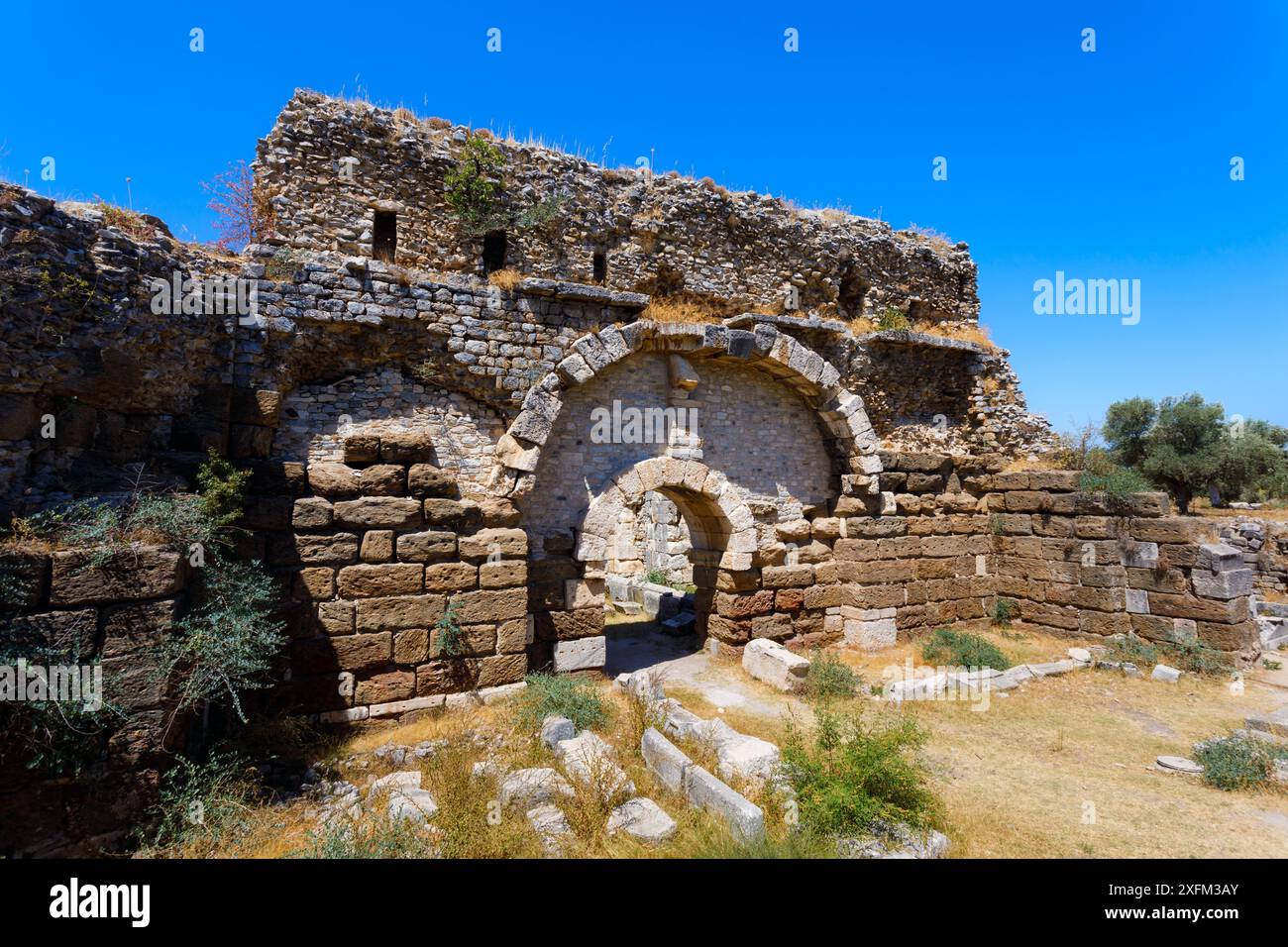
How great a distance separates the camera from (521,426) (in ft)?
26.1

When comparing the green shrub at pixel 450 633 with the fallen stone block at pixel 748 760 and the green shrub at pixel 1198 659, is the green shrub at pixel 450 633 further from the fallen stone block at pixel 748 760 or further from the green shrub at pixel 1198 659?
the green shrub at pixel 1198 659

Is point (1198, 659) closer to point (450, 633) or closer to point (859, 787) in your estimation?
point (859, 787)

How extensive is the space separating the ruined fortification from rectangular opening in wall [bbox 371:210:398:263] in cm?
4

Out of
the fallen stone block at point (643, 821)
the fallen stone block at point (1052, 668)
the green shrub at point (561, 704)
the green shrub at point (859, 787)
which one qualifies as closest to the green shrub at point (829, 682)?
the fallen stone block at point (1052, 668)

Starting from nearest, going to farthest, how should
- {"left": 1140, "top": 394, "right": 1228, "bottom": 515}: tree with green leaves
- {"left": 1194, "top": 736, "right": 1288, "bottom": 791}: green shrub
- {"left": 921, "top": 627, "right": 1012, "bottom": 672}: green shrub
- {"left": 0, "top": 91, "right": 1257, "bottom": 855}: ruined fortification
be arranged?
{"left": 0, "top": 91, "right": 1257, "bottom": 855}: ruined fortification
{"left": 1194, "top": 736, "right": 1288, "bottom": 791}: green shrub
{"left": 921, "top": 627, "right": 1012, "bottom": 672}: green shrub
{"left": 1140, "top": 394, "right": 1228, "bottom": 515}: tree with green leaves

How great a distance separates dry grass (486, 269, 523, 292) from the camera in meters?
8.06

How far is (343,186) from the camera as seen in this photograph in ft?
26.9

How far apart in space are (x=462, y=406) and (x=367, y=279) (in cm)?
185

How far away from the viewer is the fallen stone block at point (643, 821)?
4.42m

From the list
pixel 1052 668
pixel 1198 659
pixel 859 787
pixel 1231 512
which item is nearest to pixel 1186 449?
pixel 1231 512

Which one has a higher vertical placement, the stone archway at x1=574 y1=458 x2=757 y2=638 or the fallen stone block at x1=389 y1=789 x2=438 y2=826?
the stone archway at x1=574 y1=458 x2=757 y2=638

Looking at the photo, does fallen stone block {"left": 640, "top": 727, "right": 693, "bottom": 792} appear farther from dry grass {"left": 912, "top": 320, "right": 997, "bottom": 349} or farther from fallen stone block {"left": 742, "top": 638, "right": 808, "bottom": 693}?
dry grass {"left": 912, "top": 320, "right": 997, "bottom": 349}

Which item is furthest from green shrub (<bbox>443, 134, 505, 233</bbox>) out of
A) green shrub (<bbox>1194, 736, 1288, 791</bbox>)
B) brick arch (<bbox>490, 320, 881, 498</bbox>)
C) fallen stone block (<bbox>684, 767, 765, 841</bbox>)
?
green shrub (<bbox>1194, 736, 1288, 791</bbox>)

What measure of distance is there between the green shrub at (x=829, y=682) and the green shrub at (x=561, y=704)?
2.96 meters
